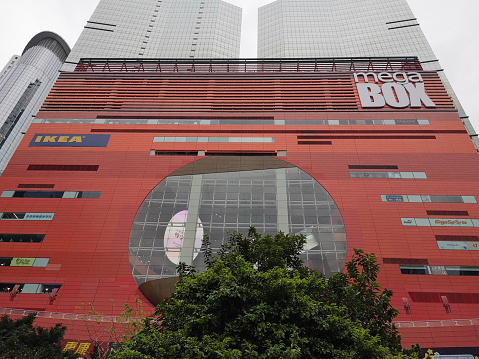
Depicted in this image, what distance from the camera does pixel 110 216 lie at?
34031 millimetres

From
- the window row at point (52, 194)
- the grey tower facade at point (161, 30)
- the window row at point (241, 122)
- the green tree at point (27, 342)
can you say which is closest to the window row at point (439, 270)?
the window row at point (241, 122)

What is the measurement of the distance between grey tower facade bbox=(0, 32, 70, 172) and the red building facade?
5672 centimetres

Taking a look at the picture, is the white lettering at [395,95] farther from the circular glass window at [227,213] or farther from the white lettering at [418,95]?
the circular glass window at [227,213]

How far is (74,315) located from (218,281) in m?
20.2

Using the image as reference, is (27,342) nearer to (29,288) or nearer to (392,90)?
(29,288)

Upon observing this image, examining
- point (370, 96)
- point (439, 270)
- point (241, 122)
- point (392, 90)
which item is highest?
point (392, 90)

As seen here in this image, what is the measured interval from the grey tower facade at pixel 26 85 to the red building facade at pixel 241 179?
56.7 meters

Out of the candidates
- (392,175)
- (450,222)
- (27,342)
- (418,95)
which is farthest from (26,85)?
(450,222)

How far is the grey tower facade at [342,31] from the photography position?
57312 millimetres

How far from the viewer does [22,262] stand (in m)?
31.4

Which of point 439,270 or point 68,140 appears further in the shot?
point 68,140

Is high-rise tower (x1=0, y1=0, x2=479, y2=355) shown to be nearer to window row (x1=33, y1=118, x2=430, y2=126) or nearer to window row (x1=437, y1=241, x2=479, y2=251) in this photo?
window row (x1=437, y1=241, x2=479, y2=251)

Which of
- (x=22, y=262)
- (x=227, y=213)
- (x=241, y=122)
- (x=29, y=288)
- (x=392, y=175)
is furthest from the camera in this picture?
(x=241, y=122)

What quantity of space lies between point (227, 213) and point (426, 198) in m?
21.4
